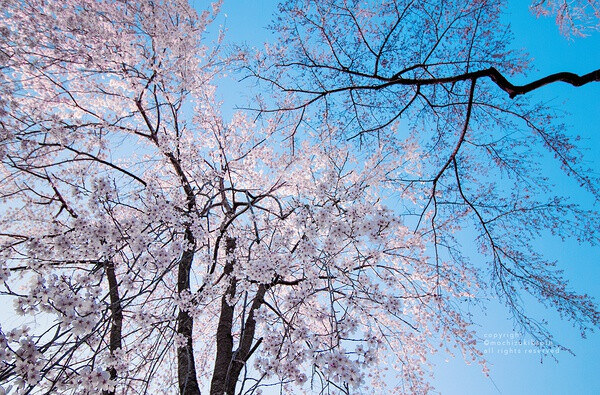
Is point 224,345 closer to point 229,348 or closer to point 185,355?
point 229,348

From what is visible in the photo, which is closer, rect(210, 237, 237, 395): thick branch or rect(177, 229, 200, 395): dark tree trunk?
rect(177, 229, 200, 395): dark tree trunk

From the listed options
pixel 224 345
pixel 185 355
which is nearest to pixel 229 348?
pixel 224 345

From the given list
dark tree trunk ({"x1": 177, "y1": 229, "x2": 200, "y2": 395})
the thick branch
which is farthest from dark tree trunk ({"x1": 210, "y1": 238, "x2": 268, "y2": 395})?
dark tree trunk ({"x1": 177, "y1": 229, "x2": 200, "y2": 395})

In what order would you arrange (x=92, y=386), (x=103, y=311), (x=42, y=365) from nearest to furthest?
(x=42, y=365) → (x=92, y=386) → (x=103, y=311)

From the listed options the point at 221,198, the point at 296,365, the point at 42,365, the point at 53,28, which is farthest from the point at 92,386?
the point at 53,28

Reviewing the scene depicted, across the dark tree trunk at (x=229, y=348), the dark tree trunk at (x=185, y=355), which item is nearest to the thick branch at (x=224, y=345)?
the dark tree trunk at (x=229, y=348)

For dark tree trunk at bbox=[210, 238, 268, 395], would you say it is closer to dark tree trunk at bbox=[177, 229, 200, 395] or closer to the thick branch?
the thick branch

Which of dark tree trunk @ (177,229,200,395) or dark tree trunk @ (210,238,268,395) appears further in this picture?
dark tree trunk @ (210,238,268,395)

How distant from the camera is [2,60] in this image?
3.76 meters

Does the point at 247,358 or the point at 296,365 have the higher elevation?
the point at 247,358

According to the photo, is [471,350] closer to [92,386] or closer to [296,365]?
[296,365]

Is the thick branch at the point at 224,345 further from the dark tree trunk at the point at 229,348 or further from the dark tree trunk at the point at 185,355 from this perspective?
the dark tree trunk at the point at 185,355

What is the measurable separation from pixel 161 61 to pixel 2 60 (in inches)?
73.5

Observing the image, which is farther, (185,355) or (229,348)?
(229,348)
